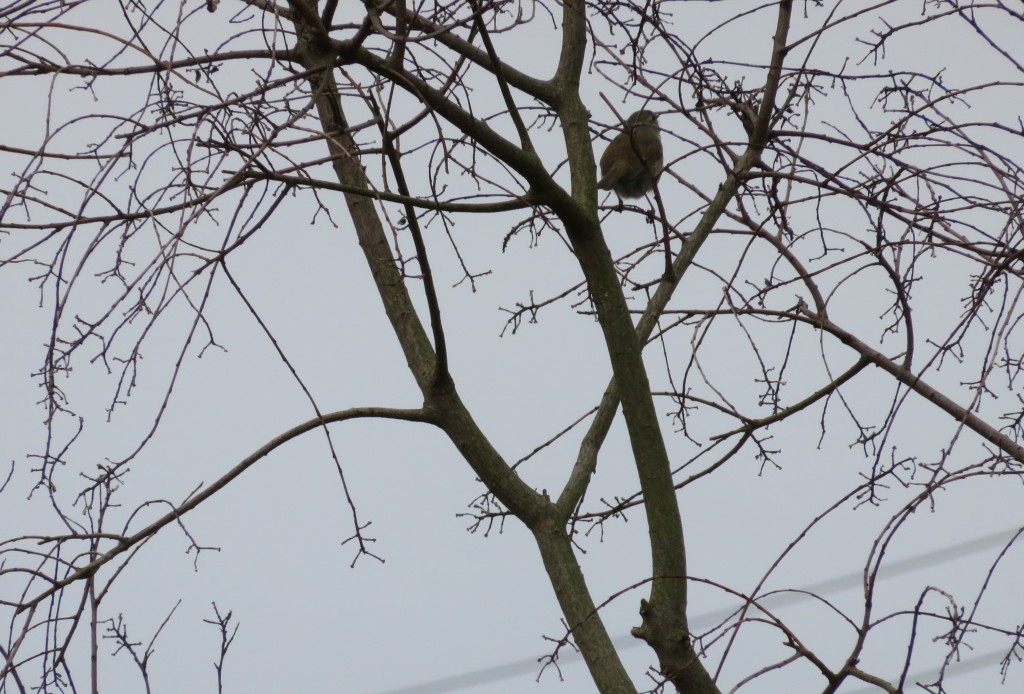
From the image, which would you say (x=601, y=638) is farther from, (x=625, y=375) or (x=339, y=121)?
(x=339, y=121)

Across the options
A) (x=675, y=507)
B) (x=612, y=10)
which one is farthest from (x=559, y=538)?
(x=612, y=10)

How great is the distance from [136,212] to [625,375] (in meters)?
0.69

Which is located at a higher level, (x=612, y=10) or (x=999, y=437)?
(x=612, y=10)

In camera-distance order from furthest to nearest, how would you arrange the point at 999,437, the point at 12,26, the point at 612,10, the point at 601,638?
the point at 612,10 → the point at 601,638 → the point at 999,437 → the point at 12,26

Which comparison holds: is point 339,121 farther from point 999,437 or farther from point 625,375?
point 999,437

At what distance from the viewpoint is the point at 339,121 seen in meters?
1.31


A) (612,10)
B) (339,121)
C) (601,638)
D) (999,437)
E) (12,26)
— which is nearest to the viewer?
(12,26)

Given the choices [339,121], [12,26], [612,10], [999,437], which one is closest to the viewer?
[12,26]

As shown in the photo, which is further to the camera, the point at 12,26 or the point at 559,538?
the point at 559,538

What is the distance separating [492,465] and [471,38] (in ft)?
2.23

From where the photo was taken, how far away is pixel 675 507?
54.4 inches

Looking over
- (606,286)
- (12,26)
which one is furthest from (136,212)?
(606,286)

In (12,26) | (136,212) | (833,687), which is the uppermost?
(12,26)

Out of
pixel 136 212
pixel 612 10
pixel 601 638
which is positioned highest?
pixel 612 10
